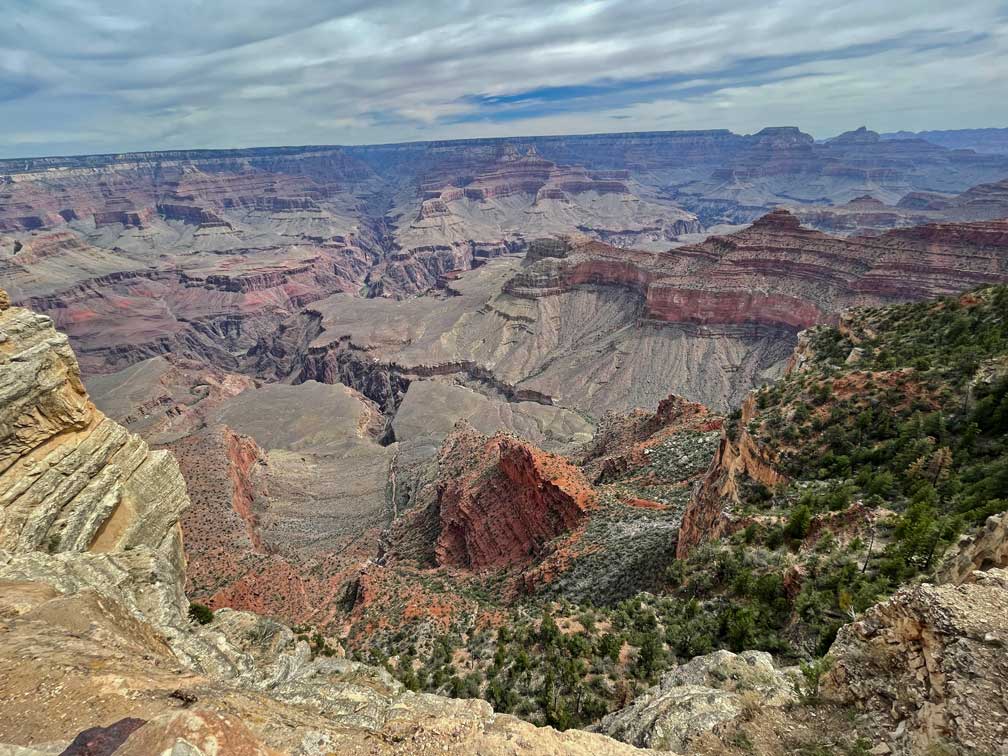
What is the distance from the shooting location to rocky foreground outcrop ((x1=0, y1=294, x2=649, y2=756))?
8719mm

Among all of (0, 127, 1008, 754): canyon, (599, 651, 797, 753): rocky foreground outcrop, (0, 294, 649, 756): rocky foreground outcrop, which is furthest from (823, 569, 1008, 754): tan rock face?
(0, 294, 649, 756): rocky foreground outcrop

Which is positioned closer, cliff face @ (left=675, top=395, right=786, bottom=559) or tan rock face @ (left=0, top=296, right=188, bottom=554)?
tan rock face @ (left=0, top=296, right=188, bottom=554)

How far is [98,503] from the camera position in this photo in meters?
18.7

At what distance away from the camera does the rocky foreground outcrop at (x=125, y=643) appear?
8.72 meters

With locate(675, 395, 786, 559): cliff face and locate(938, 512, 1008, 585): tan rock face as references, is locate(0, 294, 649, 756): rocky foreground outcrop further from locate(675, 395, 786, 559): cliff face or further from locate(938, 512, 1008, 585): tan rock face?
locate(675, 395, 786, 559): cliff face

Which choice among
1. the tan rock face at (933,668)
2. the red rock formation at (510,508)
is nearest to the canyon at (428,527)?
the tan rock face at (933,668)

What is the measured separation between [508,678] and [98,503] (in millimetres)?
15656

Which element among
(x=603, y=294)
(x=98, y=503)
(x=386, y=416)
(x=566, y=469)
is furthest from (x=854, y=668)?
(x=603, y=294)

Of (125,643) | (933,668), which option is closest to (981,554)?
(933,668)

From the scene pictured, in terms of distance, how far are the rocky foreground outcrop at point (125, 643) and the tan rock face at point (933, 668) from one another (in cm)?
479

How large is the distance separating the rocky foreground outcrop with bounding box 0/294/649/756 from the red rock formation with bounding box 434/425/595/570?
645 inches

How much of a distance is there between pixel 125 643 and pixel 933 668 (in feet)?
52.5

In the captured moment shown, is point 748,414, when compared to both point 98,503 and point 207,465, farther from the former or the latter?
point 207,465

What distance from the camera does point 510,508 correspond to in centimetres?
3444
